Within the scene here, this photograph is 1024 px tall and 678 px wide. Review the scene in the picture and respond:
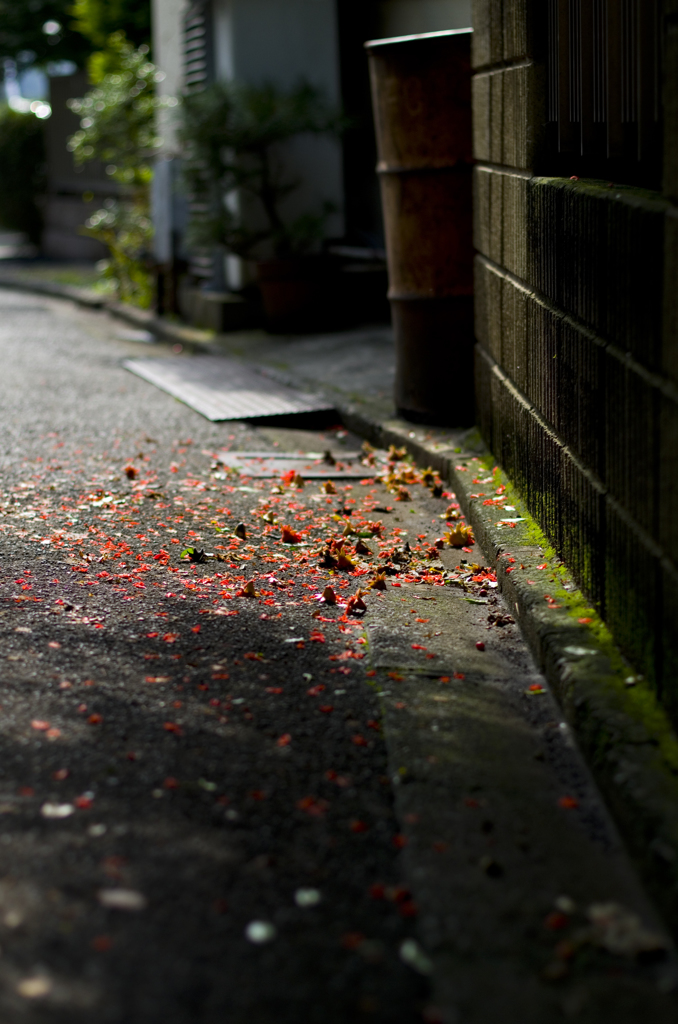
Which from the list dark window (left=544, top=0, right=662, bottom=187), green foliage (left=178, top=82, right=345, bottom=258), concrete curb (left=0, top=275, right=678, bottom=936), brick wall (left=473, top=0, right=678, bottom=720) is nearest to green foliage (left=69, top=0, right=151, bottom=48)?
green foliage (left=178, top=82, right=345, bottom=258)

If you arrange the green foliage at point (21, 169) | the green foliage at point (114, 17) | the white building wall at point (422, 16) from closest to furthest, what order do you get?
the white building wall at point (422, 16) < the green foliage at point (114, 17) < the green foliage at point (21, 169)

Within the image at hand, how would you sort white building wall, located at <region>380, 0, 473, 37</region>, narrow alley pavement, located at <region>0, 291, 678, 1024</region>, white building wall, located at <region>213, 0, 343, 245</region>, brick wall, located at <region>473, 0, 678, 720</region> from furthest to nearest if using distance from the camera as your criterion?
white building wall, located at <region>213, 0, 343, 245</region> < white building wall, located at <region>380, 0, 473, 37</region> < brick wall, located at <region>473, 0, 678, 720</region> < narrow alley pavement, located at <region>0, 291, 678, 1024</region>

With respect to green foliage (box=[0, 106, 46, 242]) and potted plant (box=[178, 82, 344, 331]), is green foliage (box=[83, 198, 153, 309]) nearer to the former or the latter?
potted plant (box=[178, 82, 344, 331])

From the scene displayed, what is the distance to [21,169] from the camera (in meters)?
23.0

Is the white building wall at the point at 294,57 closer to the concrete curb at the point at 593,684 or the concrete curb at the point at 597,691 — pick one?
the concrete curb at the point at 593,684

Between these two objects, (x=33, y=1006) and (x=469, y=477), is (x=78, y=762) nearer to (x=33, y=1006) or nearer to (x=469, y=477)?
(x=33, y=1006)

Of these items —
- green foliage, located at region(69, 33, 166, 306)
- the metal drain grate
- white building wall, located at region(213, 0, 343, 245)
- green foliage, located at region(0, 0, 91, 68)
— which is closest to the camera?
the metal drain grate

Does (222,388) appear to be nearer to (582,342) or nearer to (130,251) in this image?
(582,342)

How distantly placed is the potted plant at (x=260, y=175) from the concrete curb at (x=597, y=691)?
6.18 meters

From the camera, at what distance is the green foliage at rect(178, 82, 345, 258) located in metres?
11.0

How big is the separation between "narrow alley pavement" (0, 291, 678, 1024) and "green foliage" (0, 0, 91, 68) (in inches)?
835

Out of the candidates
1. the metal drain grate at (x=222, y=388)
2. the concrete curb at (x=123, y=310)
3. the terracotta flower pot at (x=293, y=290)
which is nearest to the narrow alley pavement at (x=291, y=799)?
the metal drain grate at (x=222, y=388)

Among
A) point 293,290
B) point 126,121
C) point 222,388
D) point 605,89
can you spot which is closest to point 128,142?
point 126,121

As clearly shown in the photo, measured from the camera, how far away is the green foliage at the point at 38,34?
23359 mm
